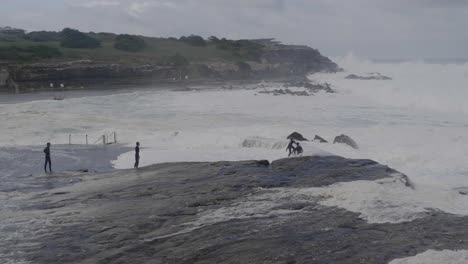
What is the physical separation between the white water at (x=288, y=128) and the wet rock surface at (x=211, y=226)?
109cm

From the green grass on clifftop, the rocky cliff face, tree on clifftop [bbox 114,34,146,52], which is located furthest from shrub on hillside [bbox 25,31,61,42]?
the rocky cliff face

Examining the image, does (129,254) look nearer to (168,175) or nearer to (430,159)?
(168,175)

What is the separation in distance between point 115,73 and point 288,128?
44.1 m

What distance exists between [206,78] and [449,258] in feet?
251

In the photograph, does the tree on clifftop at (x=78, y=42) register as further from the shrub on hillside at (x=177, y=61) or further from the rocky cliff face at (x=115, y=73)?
the rocky cliff face at (x=115, y=73)

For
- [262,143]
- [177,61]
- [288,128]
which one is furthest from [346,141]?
[177,61]

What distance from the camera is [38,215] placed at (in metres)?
13.1

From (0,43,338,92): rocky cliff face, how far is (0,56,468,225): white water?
12968 mm

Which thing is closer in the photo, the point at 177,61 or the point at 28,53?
the point at 28,53

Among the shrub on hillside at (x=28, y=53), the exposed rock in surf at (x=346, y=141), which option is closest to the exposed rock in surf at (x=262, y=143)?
the exposed rock in surf at (x=346, y=141)

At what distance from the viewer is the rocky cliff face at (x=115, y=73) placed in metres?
62.9

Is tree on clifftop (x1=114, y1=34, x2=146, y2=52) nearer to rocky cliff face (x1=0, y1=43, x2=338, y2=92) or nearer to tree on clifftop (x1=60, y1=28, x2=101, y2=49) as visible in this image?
tree on clifftop (x1=60, y1=28, x2=101, y2=49)

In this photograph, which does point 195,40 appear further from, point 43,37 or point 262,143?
point 262,143

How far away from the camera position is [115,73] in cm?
7200
